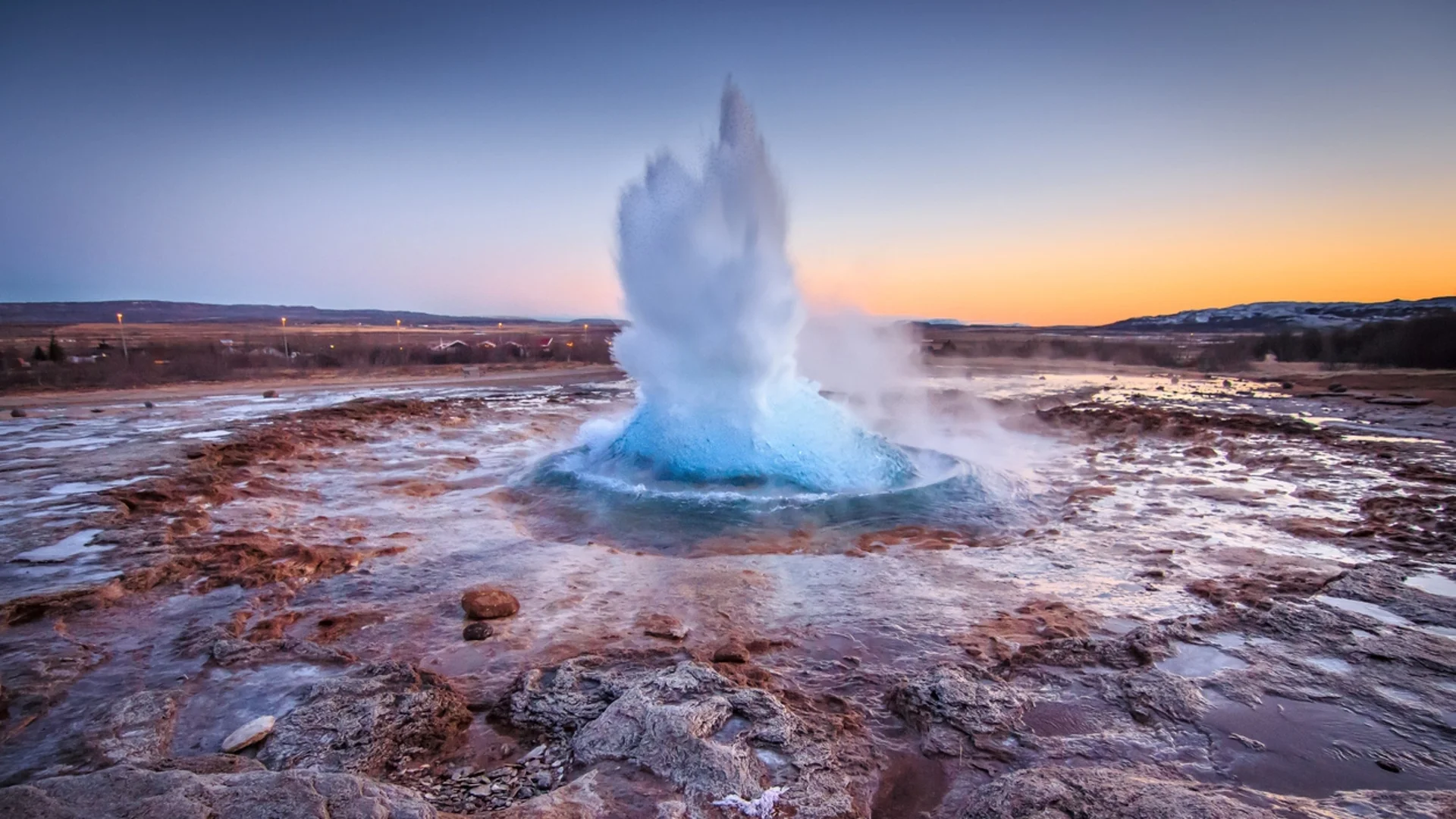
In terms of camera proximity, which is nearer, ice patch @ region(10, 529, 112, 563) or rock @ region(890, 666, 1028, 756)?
rock @ region(890, 666, 1028, 756)

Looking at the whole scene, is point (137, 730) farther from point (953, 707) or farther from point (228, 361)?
point (228, 361)

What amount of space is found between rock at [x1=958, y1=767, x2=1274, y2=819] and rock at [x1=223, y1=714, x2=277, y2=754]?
2863mm

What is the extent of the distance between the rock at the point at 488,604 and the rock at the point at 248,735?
1437 mm

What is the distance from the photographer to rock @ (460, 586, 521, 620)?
4340 millimetres

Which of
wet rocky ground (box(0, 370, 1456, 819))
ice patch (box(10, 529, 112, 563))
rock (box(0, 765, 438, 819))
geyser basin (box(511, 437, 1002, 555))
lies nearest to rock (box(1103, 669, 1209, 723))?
wet rocky ground (box(0, 370, 1456, 819))

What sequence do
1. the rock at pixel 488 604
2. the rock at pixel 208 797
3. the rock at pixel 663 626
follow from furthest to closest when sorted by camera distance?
the rock at pixel 488 604 < the rock at pixel 663 626 < the rock at pixel 208 797

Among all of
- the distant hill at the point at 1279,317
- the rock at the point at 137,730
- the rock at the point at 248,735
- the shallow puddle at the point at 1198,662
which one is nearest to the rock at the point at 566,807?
the rock at the point at 248,735

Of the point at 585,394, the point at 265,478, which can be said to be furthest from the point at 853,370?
the point at 265,478

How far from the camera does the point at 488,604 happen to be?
439 cm

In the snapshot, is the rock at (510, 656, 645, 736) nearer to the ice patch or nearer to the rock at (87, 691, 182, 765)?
the rock at (87, 691, 182, 765)

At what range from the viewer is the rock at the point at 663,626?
13.4 feet

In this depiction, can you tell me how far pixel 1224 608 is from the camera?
4.43 m

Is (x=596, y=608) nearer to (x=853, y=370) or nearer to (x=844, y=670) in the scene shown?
(x=844, y=670)

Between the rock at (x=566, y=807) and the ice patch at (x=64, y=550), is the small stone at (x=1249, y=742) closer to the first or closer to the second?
the rock at (x=566, y=807)
